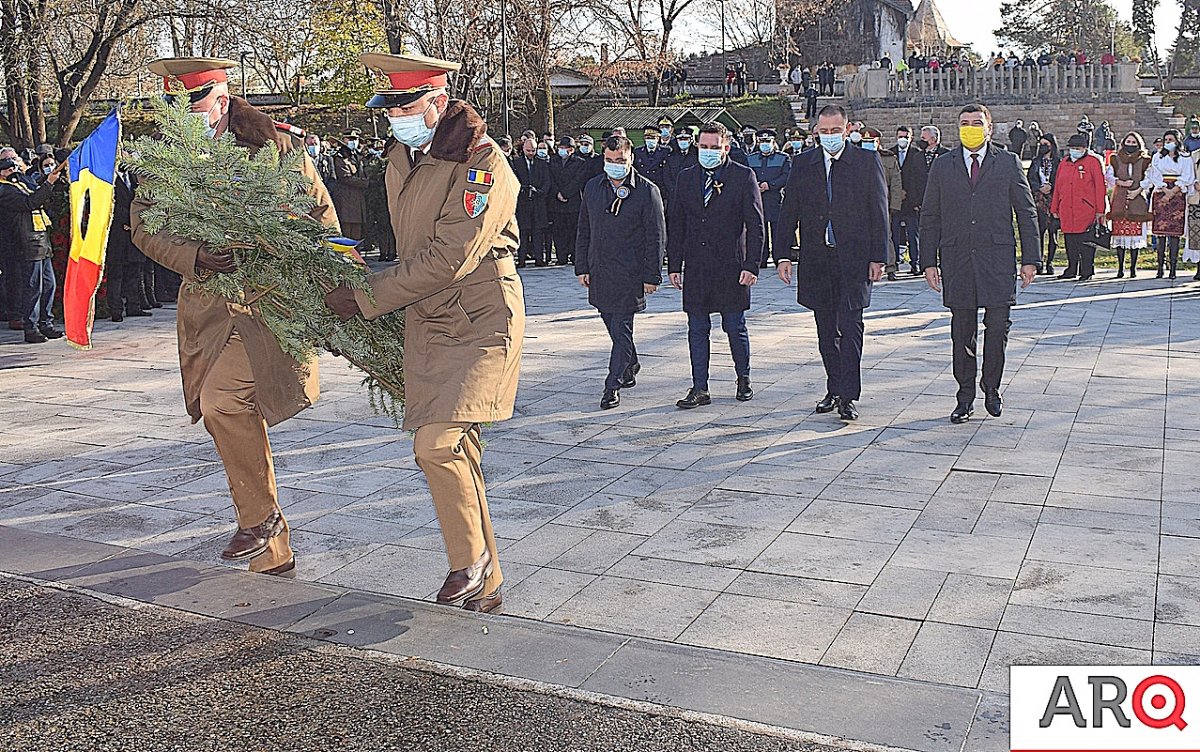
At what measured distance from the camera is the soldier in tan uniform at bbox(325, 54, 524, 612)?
15.4ft

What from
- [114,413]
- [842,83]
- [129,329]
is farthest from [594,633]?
[842,83]

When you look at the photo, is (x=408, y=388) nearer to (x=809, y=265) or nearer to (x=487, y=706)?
(x=487, y=706)

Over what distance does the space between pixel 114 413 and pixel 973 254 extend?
19.6ft

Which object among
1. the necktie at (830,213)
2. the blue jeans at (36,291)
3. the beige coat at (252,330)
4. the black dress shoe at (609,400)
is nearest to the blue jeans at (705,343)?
the black dress shoe at (609,400)

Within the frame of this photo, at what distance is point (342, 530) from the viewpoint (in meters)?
6.27

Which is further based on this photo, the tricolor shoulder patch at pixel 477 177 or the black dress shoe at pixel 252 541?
the black dress shoe at pixel 252 541

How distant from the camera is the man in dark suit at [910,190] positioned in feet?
56.1

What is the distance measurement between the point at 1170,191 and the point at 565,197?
8.44m

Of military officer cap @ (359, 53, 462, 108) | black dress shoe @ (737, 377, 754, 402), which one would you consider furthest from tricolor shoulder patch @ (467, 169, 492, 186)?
black dress shoe @ (737, 377, 754, 402)

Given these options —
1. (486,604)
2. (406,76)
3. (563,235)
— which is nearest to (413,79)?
(406,76)

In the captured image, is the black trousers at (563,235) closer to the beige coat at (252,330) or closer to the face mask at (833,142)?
the face mask at (833,142)

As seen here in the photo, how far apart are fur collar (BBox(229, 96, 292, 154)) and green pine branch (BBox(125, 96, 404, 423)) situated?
0.19 metres

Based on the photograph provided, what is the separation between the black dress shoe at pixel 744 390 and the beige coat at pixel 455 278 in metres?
4.36

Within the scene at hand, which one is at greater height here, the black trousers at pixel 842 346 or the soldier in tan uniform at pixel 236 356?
the soldier in tan uniform at pixel 236 356
